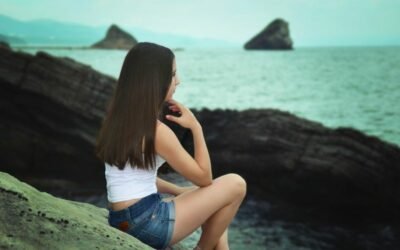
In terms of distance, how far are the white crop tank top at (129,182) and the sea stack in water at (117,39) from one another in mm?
161379

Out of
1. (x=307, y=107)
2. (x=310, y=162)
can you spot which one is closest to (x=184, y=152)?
(x=310, y=162)

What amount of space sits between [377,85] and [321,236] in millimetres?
63965

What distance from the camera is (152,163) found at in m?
4.14

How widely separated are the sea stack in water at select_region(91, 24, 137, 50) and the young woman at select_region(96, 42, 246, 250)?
16132cm

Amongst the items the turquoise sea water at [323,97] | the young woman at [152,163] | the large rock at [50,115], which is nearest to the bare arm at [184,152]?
the young woman at [152,163]

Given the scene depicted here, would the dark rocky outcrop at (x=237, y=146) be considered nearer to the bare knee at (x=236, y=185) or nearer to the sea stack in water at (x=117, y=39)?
the bare knee at (x=236, y=185)

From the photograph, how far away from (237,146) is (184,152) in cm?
1188

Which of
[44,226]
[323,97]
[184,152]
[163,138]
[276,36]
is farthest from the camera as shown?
[276,36]

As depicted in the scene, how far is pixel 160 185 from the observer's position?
5.02 meters

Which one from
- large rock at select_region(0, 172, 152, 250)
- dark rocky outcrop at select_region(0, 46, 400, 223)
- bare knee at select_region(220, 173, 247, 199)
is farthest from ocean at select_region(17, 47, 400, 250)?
large rock at select_region(0, 172, 152, 250)

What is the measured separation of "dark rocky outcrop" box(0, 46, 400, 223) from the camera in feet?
46.4

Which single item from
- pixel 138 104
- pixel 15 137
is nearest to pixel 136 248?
pixel 138 104

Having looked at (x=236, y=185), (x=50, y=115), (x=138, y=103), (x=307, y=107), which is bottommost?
(x=307, y=107)

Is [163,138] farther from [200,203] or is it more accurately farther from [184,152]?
[200,203]
